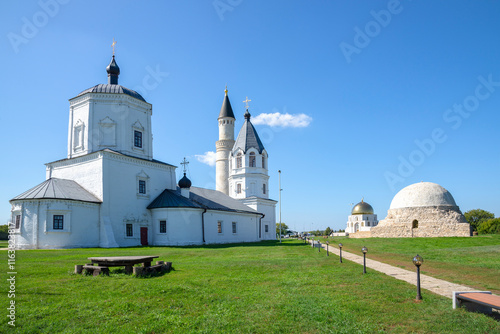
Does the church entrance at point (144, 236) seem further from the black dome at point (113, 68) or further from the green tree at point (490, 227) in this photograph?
the green tree at point (490, 227)

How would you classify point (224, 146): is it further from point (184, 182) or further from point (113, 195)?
point (113, 195)

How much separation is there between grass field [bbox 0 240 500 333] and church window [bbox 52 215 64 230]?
56.3ft

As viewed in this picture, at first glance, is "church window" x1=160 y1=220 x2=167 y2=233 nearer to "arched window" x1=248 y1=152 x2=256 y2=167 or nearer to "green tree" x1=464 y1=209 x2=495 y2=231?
"arched window" x1=248 y1=152 x2=256 y2=167

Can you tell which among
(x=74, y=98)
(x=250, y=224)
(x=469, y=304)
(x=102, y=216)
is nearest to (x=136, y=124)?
(x=74, y=98)

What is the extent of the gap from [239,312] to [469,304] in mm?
4417

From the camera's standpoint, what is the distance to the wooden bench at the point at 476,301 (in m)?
6.42

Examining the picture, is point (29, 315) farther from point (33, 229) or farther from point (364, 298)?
point (33, 229)

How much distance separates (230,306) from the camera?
7.47 m

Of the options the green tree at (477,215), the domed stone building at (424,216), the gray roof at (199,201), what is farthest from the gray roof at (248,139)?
the green tree at (477,215)

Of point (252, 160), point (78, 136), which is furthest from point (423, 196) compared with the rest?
point (78, 136)

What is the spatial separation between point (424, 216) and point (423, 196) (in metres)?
2.99

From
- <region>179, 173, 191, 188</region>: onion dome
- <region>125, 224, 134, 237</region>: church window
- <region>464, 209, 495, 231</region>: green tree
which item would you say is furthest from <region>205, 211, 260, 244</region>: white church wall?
<region>464, 209, 495, 231</region>: green tree

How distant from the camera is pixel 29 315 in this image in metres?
6.74

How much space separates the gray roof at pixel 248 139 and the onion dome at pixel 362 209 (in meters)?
30.1
